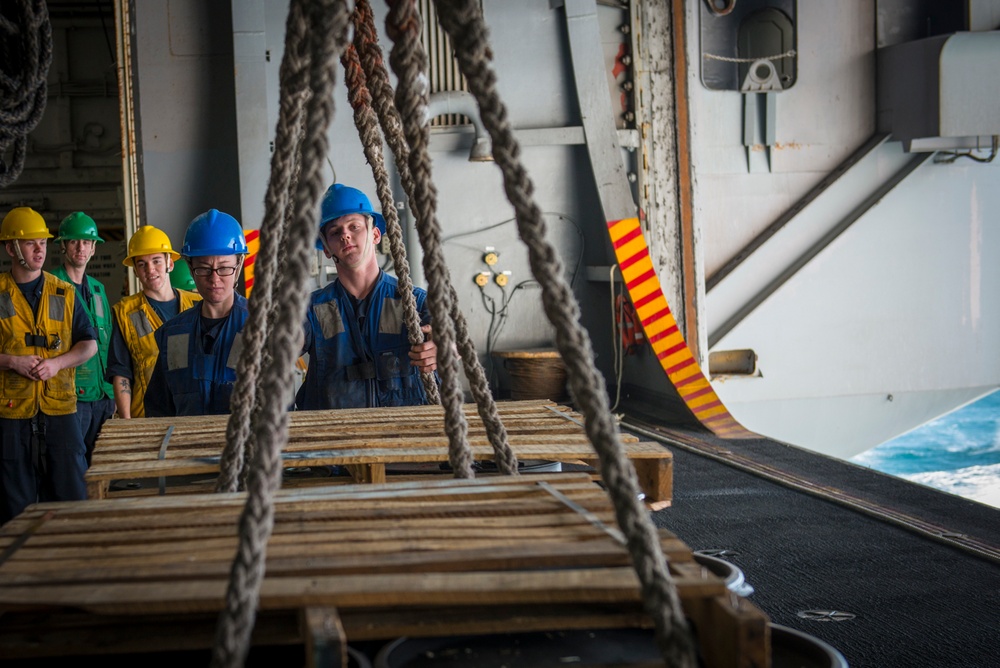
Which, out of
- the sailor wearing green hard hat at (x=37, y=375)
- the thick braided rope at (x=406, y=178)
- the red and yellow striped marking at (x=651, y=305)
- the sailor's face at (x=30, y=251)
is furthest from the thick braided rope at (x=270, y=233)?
the red and yellow striped marking at (x=651, y=305)

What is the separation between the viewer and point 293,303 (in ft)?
4.64

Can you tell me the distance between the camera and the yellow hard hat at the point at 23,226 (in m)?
4.90

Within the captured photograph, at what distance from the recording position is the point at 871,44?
7.52 m

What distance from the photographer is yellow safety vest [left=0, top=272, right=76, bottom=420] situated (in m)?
4.69

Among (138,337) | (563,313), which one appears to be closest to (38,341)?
(138,337)

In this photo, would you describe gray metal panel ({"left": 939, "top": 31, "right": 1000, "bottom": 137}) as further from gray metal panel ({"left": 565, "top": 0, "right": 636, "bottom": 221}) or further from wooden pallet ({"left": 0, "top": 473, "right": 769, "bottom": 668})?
wooden pallet ({"left": 0, "top": 473, "right": 769, "bottom": 668})

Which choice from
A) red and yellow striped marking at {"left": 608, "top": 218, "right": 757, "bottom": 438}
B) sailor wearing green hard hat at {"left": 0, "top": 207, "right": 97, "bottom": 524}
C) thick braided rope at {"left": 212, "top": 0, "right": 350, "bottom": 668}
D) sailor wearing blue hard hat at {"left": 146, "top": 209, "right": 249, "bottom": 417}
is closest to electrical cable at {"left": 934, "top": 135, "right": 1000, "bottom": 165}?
red and yellow striped marking at {"left": 608, "top": 218, "right": 757, "bottom": 438}

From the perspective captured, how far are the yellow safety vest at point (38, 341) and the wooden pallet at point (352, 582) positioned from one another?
3184 millimetres

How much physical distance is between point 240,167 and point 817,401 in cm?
466

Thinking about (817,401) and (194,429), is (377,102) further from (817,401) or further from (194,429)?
(817,401)

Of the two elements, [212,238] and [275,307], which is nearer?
[275,307]

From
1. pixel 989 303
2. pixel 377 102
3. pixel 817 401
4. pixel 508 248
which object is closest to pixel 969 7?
pixel 989 303

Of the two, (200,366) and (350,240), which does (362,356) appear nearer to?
(350,240)

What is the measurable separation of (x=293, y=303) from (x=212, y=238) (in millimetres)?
2810
